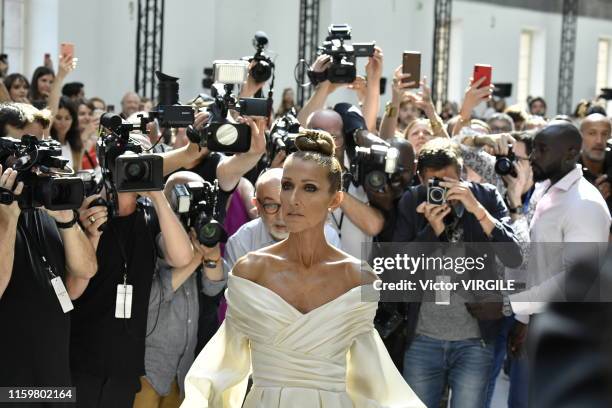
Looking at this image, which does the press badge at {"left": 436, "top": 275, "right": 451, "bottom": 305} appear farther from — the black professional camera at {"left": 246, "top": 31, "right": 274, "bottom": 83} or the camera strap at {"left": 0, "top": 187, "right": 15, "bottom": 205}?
the camera strap at {"left": 0, "top": 187, "right": 15, "bottom": 205}

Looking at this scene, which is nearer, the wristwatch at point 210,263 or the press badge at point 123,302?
the press badge at point 123,302

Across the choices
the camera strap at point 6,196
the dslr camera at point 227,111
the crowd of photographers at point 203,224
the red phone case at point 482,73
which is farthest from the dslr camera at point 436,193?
the red phone case at point 482,73

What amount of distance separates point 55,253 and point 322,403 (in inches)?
50.6

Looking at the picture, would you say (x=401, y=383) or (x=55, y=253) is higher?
(x=55, y=253)

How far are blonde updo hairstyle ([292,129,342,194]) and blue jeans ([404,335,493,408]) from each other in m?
1.55

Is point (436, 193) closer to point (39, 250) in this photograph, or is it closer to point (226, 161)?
point (226, 161)

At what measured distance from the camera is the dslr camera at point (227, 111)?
430cm

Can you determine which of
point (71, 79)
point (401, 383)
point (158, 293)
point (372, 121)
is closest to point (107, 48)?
point (71, 79)

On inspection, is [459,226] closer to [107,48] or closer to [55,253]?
[55,253]

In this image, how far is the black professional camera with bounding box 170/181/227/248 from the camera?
424 centimetres

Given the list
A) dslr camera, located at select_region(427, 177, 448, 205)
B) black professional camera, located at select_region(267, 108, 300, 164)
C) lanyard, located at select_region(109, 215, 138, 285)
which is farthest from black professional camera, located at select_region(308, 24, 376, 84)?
lanyard, located at select_region(109, 215, 138, 285)

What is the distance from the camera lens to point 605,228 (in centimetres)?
479

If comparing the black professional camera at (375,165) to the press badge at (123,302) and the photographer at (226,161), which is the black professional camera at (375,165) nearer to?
the photographer at (226,161)

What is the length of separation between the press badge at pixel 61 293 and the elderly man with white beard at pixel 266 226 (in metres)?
Result: 1.02
